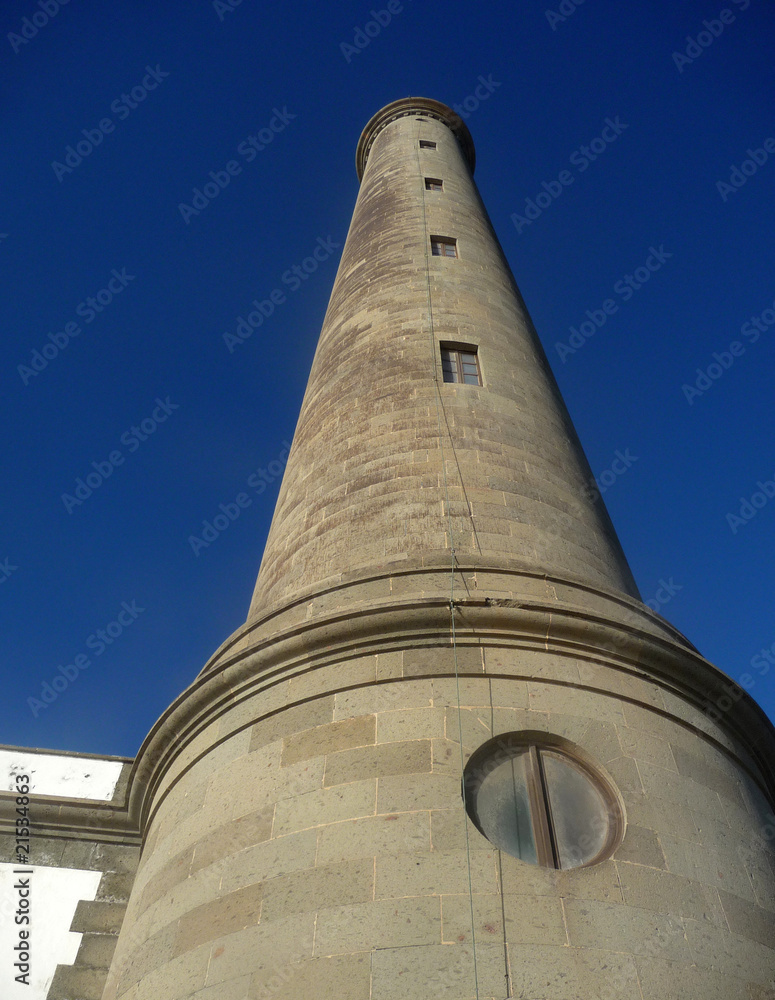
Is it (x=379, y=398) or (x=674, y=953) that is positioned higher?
(x=379, y=398)

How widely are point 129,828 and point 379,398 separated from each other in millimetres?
5773

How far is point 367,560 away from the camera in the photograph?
833 centimetres

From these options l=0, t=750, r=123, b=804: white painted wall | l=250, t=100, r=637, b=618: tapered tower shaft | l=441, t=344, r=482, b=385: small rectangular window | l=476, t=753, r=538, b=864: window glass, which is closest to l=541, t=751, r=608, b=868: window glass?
l=476, t=753, r=538, b=864: window glass

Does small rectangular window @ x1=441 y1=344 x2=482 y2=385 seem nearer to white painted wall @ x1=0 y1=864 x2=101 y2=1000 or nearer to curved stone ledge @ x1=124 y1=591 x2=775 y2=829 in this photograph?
curved stone ledge @ x1=124 y1=591 x2=775 y2=829

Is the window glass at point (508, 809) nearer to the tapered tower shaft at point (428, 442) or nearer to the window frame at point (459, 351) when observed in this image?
the tapered tower shaft at point (428, 442)

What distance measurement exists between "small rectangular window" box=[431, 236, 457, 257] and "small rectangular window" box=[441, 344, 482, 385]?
11.3 feet

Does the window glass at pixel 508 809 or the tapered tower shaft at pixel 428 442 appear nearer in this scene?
the window glass at pixel 508 809

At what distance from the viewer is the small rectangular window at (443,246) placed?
14531mm

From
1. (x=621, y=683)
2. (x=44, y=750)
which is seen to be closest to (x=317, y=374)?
(x=44, y=750)

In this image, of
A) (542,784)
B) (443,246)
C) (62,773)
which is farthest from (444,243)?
(542,784)

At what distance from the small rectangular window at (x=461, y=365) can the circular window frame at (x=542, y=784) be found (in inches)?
224

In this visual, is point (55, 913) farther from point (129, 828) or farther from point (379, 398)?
point (379, 398)

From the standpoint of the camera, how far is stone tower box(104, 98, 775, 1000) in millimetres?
5219

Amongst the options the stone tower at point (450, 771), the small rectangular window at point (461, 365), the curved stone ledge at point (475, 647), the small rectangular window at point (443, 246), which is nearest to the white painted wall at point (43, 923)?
the stone tower at point (450, 771)
